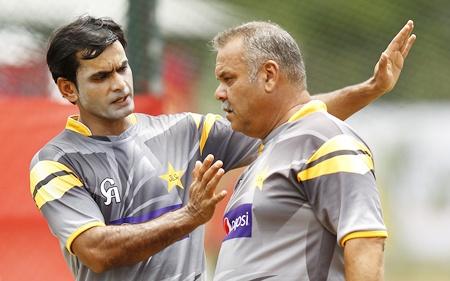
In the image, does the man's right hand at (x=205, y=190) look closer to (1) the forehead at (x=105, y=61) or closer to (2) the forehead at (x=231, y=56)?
(2) the forehead at (x=231, y=56)

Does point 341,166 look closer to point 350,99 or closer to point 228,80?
point 228,80

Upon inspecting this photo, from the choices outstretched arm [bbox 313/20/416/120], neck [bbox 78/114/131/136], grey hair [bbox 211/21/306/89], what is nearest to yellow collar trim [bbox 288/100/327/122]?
grey hair [bbox 211/21/306/89]

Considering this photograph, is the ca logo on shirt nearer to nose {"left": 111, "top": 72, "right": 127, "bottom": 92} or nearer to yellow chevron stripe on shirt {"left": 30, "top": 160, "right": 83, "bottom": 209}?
yellow chevron stripe on shirt {"left": 30, "top": 160, "right": 83, "bottom": 209}

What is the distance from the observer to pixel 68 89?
4586 mm

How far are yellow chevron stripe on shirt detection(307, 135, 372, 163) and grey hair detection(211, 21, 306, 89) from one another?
356 mm

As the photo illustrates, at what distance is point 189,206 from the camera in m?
4.02

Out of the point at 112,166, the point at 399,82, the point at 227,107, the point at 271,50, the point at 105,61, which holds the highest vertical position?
the point at 271,50

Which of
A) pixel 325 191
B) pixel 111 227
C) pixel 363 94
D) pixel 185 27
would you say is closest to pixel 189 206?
pixel 111 227

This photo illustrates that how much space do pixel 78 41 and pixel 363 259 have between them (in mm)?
1590

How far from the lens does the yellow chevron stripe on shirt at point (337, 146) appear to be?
361 centimetres

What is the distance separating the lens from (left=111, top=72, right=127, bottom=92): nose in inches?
173

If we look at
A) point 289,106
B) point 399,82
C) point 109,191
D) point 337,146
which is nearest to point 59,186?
point 109,191

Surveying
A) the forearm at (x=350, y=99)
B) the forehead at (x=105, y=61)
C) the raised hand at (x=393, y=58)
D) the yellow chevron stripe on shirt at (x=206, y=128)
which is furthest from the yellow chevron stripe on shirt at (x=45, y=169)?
the raised hand at (x=393, y=58)

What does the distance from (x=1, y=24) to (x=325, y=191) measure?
3.38 metres
